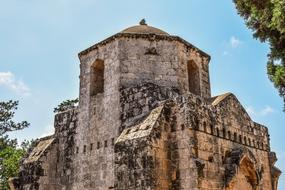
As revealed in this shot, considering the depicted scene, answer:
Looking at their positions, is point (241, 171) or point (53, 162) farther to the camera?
point (53, 162)

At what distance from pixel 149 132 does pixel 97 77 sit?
4.25 m

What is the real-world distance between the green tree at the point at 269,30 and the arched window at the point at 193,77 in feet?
15.2

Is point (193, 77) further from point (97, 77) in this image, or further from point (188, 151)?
point (188, 151)

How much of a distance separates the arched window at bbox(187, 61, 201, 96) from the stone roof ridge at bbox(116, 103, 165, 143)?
3.03 meters

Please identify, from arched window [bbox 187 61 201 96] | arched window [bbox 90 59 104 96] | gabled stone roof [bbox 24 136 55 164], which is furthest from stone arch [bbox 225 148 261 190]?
gabled stone roof [bbox 24 136 55 164]

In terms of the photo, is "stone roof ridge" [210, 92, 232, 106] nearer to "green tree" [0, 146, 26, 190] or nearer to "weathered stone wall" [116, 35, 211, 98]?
"weathered stone wall" [116, 35, 211, 98]

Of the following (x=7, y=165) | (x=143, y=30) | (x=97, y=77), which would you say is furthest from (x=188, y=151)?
(x=7, y=165)

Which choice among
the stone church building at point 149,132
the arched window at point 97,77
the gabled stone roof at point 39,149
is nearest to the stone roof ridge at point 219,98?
the stone church building at point 149,132

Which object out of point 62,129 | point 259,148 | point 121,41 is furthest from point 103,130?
point 259,148

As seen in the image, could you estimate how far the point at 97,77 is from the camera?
42.2ft

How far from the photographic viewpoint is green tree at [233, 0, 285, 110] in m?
7.55

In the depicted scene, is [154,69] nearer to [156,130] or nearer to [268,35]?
[156,130]

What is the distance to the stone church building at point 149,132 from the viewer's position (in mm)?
9391

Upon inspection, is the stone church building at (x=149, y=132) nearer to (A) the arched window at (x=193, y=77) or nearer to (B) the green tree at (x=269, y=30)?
(A) the arched window at (x=193, y=77)
